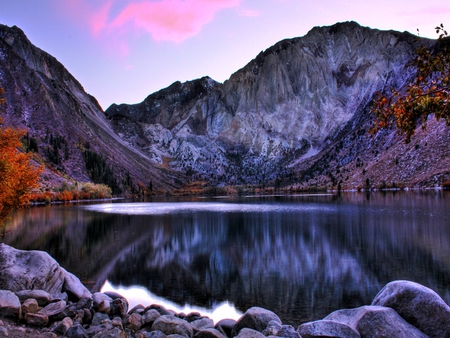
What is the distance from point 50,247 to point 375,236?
95.3 ft

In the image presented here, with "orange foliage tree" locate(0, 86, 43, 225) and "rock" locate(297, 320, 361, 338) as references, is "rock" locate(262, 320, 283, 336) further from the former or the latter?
"orange foliage tree" locate(0, 86, 43, 225)

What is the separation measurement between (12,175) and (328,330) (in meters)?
20.3

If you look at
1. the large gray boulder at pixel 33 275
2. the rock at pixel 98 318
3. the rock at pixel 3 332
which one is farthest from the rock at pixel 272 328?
the large gray boulder at pixel 33 275

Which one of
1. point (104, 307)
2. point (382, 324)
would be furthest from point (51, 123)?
point (382, 324)

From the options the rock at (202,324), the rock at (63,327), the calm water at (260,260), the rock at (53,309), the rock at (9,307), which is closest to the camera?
the rock at (63,327)

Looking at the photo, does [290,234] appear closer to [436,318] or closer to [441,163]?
[436,318]

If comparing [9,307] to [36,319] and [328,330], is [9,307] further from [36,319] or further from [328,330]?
[328,330]

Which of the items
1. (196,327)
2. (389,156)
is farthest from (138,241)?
(389,156)

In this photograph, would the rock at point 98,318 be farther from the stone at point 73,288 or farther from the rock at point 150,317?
the stone at point 73,288

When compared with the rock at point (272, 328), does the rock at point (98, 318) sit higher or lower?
lower

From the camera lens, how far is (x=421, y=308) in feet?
34.5

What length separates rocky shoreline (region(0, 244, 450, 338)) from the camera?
9969 millimetres

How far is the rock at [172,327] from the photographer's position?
36.1 ft

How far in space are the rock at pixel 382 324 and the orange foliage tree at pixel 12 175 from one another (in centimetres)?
1976
